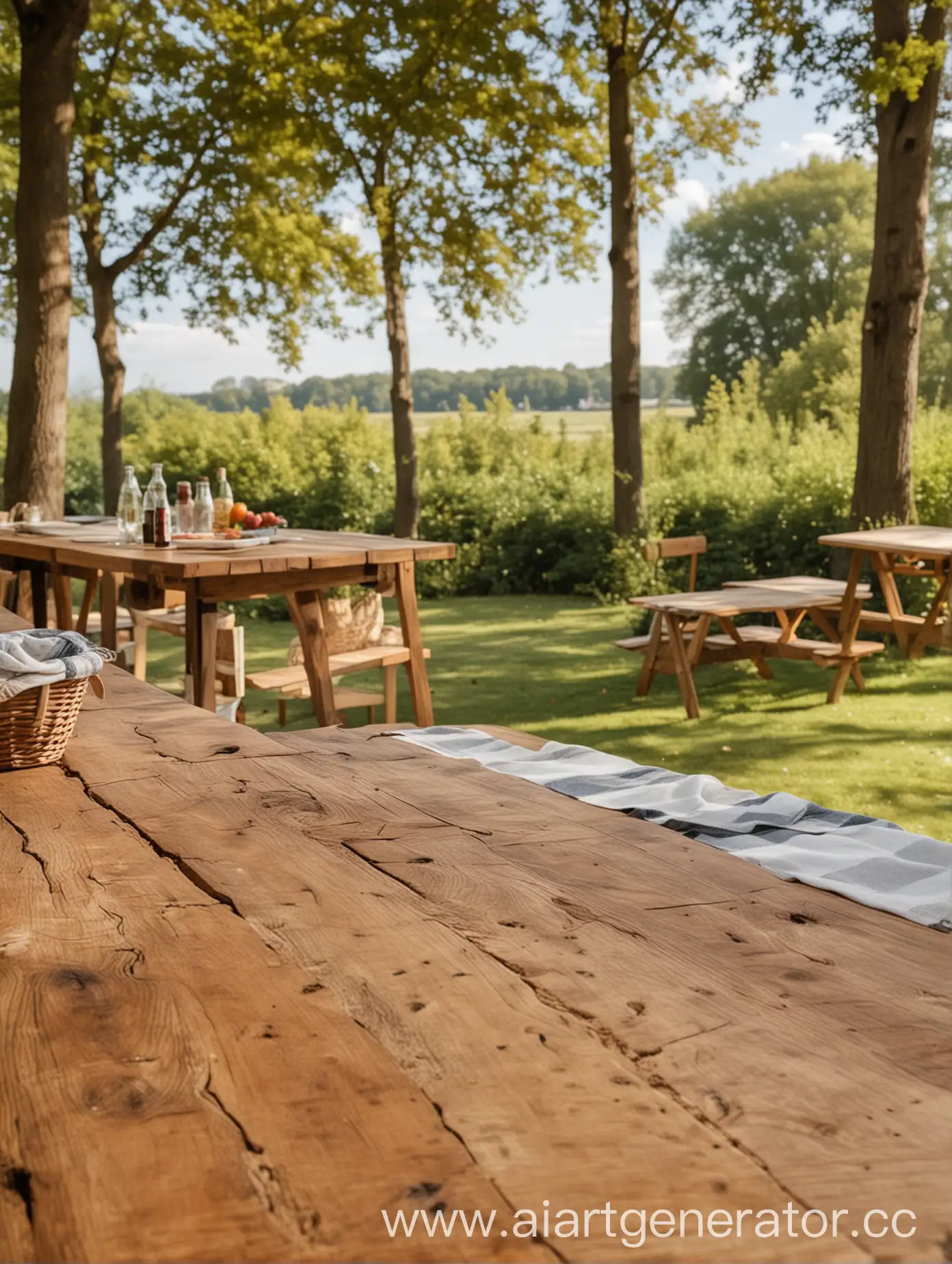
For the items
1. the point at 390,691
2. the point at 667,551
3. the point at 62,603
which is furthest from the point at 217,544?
the point at 667,551

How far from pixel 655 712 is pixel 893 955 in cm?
535

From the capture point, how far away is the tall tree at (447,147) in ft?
38.7

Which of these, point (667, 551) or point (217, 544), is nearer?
point (217, 544)

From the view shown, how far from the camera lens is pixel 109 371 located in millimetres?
13711

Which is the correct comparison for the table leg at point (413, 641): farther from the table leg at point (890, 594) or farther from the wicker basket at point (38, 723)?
the wicker basket at point (38, 723)

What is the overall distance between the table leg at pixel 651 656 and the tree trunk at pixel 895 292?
2.41 m

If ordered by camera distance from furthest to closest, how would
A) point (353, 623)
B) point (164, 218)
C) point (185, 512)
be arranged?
point (164, 218) → point (185, 512) → point (353, 623)

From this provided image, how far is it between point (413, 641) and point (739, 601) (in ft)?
6.45

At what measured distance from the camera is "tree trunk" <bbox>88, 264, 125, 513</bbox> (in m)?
13.5

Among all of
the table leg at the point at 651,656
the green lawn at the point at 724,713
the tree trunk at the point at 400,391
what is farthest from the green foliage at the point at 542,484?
the table leg at the point at 651,656

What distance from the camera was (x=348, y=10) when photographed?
13789 mm

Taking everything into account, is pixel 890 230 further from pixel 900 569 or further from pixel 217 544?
pixel 217 544

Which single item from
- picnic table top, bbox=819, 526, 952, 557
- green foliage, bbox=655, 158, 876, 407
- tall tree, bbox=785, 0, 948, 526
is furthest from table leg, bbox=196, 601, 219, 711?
green foliage, bbox=655, 158, 876, 407

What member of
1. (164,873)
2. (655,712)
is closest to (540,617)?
(655,712)
